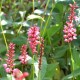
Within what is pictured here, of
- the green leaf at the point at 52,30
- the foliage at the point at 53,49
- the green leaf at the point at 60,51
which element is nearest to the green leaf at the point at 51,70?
the foliage at the point at 53,49

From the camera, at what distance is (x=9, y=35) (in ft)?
4.74

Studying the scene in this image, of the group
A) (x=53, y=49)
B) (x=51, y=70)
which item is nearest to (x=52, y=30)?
(x=53, y=49)

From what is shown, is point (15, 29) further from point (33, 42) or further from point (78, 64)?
point (33, 42)

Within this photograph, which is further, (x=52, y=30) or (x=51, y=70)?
(x=52, y=30)

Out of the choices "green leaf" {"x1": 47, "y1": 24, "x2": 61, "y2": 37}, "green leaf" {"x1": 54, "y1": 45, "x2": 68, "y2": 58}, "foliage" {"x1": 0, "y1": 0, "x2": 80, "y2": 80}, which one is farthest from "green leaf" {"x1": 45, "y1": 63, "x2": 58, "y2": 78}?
"green leaf" {"x1": 47, "y1": 24, "x2": 61, "y2": 37}

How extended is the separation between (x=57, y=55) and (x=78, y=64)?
17 cm

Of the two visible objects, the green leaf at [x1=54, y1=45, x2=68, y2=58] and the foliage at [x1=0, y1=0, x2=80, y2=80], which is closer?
the foliage at [x1=0, y1=0, x2=80, y2=80]

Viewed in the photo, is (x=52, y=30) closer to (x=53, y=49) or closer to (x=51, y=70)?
(x=53, y=49)

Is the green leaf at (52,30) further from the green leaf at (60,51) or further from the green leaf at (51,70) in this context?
the green leaf at (51,70)

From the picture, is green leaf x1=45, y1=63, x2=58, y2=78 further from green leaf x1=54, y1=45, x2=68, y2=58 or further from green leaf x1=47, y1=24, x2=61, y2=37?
green leaf x1=47, y1=24, x2=61, y2=37

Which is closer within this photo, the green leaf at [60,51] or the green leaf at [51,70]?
the green leaf at [51,70]

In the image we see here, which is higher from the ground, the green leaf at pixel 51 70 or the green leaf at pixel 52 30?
the green leaf at pixel 52 30

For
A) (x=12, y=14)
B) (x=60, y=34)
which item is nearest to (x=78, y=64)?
(x=60, y=34)

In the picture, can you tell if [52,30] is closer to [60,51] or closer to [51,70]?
[60,51]
